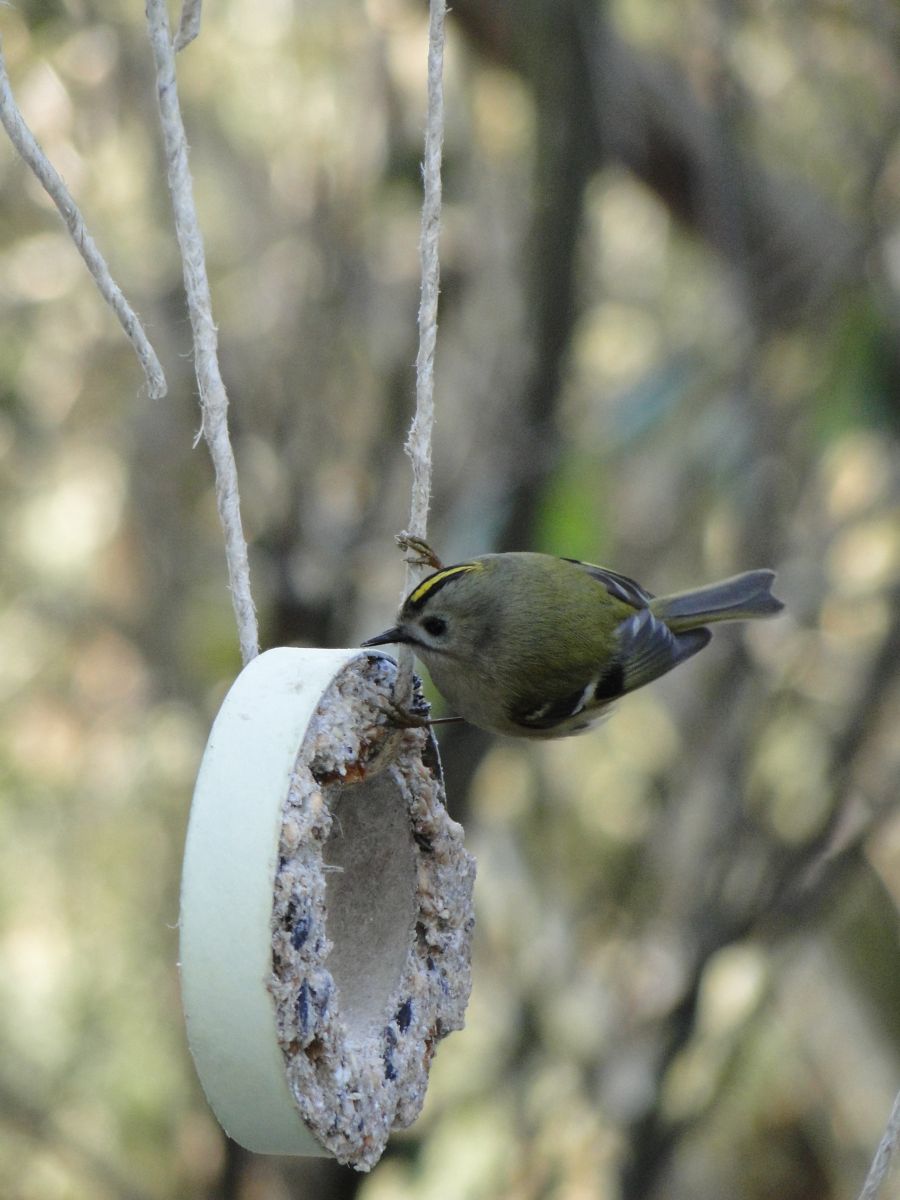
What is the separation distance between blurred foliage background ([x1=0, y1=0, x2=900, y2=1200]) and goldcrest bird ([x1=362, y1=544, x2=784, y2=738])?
332 millimetres

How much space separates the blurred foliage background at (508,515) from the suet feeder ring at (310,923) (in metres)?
1.37

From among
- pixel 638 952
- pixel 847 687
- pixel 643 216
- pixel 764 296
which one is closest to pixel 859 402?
pixel 764 296

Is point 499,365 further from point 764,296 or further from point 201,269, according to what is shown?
point 201,269

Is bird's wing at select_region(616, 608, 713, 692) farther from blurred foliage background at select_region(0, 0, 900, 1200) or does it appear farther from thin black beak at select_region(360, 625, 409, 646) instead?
thin black beak at select_region(360, 625, 409, 646)

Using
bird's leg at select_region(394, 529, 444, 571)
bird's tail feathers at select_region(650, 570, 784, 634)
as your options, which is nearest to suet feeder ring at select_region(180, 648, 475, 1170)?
bird's leg at select_region(394, 529, 444, 571)

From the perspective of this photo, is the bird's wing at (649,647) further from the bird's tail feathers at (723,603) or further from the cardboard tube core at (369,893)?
the cardboard tube core at (369,893)

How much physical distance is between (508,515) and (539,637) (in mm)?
743

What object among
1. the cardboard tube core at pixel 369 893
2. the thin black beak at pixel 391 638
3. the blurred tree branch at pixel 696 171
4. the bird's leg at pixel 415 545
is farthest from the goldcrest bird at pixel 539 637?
the blurred tree branch at pixel 696 171

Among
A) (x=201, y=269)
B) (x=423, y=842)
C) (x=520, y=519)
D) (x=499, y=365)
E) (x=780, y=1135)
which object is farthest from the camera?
(x=780, y=1135)

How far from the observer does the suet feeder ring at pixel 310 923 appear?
1.38m

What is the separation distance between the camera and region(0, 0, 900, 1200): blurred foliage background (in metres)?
3.36

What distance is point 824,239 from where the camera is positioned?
3.61 meters

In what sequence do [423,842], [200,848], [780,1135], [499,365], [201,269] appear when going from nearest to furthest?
[200,848]
[201,269]
[423,842]
[499,365]
[780,1135]

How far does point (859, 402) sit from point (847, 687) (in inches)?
43.6
